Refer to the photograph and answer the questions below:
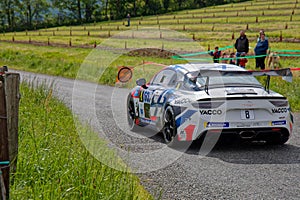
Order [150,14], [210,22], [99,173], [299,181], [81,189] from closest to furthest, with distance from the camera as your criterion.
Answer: [81,189] < [99,173] < [299,181] < [210,22] < [150,14]

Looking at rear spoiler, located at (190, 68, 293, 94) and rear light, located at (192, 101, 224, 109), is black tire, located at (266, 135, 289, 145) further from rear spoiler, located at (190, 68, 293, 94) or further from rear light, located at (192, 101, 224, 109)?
rear light, located at (192, 101, 224, 109)

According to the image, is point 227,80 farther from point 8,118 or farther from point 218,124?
point 8,118

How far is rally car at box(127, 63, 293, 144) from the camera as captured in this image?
8359 millimetres

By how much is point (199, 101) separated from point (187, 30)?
5929 centimetres

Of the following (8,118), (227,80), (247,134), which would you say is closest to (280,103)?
(247,134)

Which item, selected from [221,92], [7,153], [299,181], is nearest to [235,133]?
[221,92]

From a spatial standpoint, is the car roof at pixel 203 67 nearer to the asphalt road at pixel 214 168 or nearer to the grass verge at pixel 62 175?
the asphalt road at pixel 214 168

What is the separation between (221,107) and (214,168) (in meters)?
1.26

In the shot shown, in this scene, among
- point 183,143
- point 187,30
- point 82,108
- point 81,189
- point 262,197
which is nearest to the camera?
point 81,189

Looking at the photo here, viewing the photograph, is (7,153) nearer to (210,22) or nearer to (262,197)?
(262,197)

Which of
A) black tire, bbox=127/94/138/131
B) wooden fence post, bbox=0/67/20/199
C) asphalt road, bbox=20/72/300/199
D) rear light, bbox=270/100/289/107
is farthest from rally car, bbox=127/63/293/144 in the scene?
wooden fence post, bbox=0/67/20/199

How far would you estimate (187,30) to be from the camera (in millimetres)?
66875

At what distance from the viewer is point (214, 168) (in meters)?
→ 7.44

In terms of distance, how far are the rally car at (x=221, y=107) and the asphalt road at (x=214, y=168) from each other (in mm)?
339
